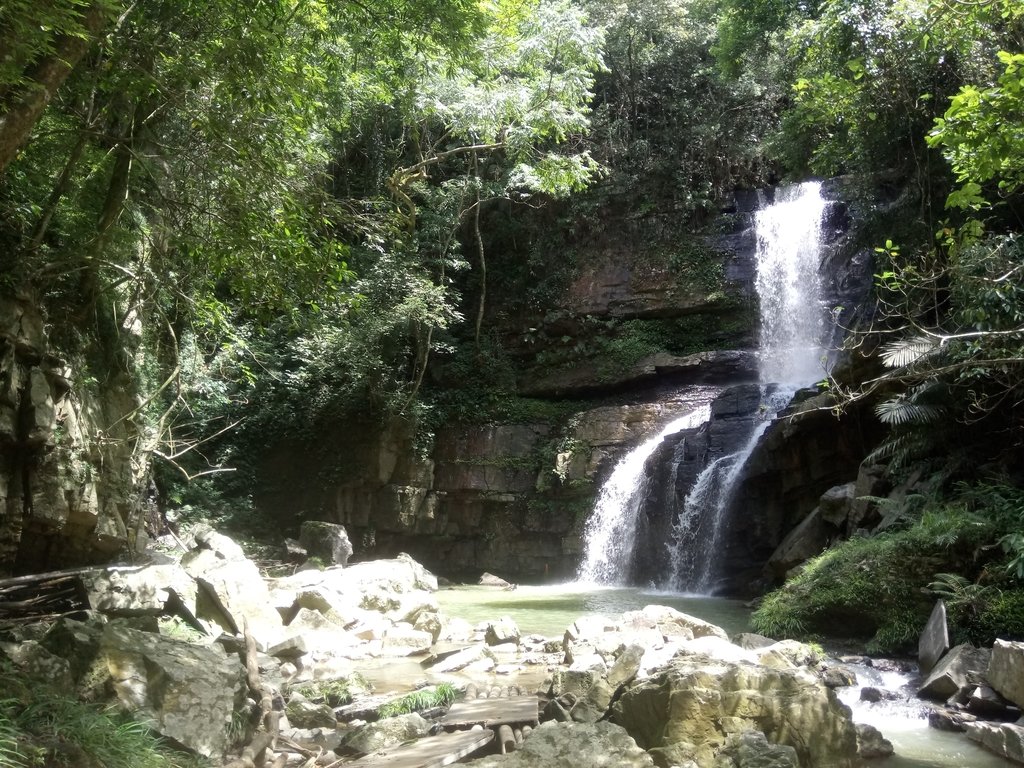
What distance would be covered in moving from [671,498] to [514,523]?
4.56 meters

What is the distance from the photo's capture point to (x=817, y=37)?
1248cm

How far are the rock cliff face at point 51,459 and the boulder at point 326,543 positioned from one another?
24.5 ft

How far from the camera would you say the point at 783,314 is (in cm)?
1864

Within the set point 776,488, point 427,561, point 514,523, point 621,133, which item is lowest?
point 427,561

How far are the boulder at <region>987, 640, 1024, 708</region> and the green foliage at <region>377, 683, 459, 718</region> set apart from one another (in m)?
4.05

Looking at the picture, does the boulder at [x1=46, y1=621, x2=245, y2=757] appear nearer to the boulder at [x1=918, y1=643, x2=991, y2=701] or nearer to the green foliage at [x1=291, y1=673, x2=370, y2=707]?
the green foliage at [x1=291, y1=673, x2=370, y2=707]

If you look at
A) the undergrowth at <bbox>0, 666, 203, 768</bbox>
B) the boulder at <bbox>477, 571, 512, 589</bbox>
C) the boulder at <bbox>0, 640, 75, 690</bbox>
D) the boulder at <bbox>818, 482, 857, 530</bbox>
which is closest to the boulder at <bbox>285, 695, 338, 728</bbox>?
the undergrowth at <bbox>0, 666, 203, 768</bbox>

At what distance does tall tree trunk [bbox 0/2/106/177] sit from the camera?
4.38 meters

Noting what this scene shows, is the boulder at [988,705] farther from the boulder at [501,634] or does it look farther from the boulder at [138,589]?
the boulder at [138,589]

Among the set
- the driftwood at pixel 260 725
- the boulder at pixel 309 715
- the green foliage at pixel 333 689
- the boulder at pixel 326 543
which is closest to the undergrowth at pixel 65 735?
the driftwood at pixel 260 725

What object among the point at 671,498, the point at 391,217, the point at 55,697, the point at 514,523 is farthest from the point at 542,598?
the point at 55,697

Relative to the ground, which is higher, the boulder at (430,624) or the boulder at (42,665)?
the boulder at (42,665)

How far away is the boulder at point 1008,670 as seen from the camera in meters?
5.28

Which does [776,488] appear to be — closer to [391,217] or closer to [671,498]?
[671,498]
